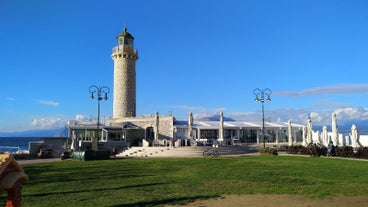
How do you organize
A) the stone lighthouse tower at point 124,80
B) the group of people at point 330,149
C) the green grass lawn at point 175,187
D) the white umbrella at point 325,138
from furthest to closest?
the stone lighthouse tower at point 124,80 < the white umbrella at point 325,138 < the group of people at point 330,149 < the green grass lawn at point 175,187

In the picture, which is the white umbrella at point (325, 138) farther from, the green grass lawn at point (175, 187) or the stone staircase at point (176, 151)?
the green grass lawn at point (175, 187)

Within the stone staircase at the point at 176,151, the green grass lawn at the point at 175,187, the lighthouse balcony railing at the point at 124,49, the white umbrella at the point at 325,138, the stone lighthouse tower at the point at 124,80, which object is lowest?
the green grass lawn at the point at 175,187

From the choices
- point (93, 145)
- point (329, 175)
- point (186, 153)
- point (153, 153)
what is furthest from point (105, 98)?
point (329, 175)

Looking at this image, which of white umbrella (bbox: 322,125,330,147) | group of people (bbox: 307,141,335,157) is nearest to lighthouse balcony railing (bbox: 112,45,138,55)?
white umbrella (bbox: 322,125,330,147)

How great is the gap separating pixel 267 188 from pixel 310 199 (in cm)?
185

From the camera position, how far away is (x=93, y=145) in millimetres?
33906

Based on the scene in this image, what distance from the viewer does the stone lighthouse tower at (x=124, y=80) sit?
163 ft

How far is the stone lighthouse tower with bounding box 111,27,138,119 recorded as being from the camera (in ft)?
163

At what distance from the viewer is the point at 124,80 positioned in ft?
163

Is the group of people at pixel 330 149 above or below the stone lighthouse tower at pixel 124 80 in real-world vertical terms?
A: below

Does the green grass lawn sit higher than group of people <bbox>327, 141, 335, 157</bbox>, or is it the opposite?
group of people <bbox>327, 141, 335, 157</bbox>

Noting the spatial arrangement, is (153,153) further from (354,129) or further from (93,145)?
(354,129)

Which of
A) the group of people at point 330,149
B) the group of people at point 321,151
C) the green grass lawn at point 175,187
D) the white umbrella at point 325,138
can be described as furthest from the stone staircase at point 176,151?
the green grass lawn at point 175,187

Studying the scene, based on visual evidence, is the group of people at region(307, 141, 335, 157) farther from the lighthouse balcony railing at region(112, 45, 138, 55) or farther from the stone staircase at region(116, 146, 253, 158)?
the lighthouse balcony railing at region(112, 45, 138, 55)
